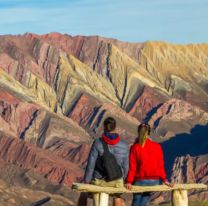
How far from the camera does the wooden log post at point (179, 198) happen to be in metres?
16.5

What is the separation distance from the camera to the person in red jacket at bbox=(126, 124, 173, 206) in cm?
1611

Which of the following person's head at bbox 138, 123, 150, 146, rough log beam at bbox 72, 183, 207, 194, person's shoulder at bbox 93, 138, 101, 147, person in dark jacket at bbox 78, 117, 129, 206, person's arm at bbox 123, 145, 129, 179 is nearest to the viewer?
rough log beam at bbox 72, 183, 207, 194

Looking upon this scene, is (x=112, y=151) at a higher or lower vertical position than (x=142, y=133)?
lower

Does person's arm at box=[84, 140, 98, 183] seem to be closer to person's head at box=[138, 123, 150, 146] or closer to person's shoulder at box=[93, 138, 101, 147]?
person's shoulder at box=[93, 138, 101, 147]

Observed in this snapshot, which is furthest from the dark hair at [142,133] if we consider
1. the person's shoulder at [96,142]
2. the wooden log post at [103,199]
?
the wooden log post at [103,199]

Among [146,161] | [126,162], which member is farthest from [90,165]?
[146,161]

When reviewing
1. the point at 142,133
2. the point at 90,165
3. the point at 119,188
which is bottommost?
the point at 119,188

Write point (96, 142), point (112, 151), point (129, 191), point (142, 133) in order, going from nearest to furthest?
point (129, 191) < point (142, 133) < point (96, 142) < point (112, 151)

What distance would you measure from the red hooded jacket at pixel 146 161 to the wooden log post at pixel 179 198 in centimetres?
45

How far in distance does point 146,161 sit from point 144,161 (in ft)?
0.13

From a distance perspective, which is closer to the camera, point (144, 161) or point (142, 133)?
point (142, 133)

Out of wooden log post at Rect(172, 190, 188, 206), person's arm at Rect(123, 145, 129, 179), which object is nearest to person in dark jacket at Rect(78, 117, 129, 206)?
person's arm at Rect(123, 145, 129, 179)

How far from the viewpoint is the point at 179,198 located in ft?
54.1

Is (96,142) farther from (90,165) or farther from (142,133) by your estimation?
(142,133)
